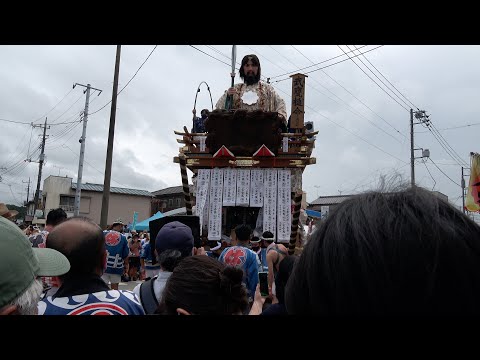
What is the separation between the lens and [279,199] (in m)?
6.25

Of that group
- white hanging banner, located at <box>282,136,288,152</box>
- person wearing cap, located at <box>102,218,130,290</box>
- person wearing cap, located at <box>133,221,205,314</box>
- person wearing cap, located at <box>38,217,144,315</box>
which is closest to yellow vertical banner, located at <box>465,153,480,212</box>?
white hanging banner, located at <box>282,136,288,152</box>

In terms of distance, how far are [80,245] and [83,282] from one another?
194 millimetres

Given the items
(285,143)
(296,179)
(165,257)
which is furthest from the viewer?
(296,179)

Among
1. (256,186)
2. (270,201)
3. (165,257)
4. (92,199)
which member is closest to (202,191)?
(256,186)

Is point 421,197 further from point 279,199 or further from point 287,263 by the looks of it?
point 279,199

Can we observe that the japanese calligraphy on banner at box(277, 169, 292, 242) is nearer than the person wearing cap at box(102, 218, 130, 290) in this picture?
Yes

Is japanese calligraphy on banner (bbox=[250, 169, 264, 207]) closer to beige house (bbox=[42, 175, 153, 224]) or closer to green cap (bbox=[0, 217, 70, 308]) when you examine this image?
green cap (bbox=[0, 217, 70, 308])

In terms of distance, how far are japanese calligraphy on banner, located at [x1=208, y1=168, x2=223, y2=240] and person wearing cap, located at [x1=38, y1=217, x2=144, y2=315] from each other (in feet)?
13.7

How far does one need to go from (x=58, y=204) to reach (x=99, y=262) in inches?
1538

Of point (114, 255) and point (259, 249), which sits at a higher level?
point (259, 249)

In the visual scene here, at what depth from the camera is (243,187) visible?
6363mm

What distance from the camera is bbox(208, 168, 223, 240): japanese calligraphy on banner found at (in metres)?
6.28

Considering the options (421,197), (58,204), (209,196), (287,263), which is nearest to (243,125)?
(209,196)

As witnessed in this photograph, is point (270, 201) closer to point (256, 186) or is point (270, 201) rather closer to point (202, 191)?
point (256, 186)
